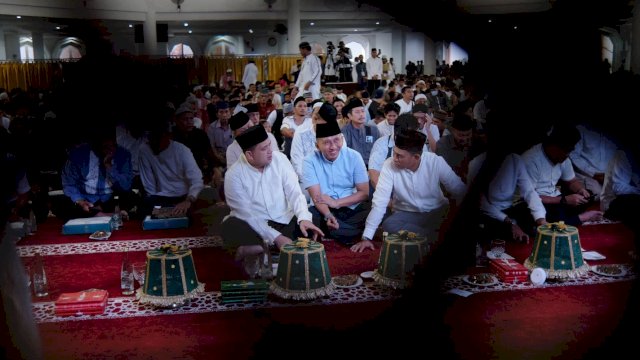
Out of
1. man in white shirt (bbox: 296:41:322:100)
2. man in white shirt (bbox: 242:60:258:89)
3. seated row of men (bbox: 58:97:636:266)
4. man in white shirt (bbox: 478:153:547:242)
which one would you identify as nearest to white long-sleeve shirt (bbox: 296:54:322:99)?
man in white shirt (bbox: 296:41:322:100)

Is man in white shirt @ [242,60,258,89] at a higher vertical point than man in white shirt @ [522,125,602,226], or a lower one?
higher

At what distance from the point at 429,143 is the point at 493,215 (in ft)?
5.14

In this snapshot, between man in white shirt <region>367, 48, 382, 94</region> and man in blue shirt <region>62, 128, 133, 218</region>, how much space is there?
238 inches

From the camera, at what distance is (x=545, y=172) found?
9.89 ft

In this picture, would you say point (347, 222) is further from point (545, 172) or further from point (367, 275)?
point (545, 172)

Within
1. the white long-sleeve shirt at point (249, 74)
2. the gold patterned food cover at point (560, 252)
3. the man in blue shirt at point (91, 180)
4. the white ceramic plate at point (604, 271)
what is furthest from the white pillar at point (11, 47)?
the white ceramic plate at point (604, 271)

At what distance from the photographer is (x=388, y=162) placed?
288 centimetres

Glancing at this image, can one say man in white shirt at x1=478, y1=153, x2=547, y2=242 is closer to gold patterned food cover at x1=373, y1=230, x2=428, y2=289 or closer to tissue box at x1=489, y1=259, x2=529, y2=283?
tissue box at x1=489, y1=259, x2=529, y2=283

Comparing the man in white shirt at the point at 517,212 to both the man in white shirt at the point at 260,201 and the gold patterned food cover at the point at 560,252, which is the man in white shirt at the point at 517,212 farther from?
the man in white shirt at the point at 260,201

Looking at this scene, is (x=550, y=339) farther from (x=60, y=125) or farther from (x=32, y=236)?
(x=32, y=236)

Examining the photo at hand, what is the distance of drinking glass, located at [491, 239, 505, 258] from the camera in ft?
8.94

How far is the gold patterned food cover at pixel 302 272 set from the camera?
2170mm

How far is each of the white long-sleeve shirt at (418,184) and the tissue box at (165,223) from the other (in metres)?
1.22

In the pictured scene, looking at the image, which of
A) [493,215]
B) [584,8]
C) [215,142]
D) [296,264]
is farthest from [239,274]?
[215,142]
